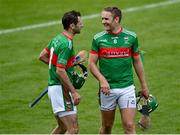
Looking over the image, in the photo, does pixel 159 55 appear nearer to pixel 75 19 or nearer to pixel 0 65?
pixel 0 65

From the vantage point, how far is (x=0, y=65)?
1914cm

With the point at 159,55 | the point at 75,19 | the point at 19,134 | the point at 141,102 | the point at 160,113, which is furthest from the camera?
the point at 159,55

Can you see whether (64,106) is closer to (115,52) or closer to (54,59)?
(54,59)

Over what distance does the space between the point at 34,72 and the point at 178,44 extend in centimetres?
→ 391

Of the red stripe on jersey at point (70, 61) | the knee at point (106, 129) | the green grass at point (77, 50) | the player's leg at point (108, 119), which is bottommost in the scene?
the green grass at point (77, 50)

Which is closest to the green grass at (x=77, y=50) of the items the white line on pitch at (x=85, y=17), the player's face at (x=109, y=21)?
the white line on pitch at (x=85, y=17)

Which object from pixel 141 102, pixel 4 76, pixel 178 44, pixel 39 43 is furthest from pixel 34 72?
pixel 141 102

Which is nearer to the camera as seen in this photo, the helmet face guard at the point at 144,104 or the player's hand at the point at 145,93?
the player's hand at the point at 145,93

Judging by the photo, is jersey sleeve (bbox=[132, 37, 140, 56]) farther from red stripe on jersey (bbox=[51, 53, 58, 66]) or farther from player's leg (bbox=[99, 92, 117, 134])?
red stripe on jersey (bbox=[51, 53, 58, 66])

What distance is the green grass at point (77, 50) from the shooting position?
1519 centimetres

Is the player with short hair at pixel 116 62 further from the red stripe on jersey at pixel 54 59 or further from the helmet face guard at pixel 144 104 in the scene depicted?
the red stripe on jersey at pixel 54 59

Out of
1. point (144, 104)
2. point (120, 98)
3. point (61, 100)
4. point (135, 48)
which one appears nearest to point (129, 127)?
point (120, 98)

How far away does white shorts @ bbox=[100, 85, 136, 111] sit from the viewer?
12.3m

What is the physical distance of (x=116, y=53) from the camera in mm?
12234
